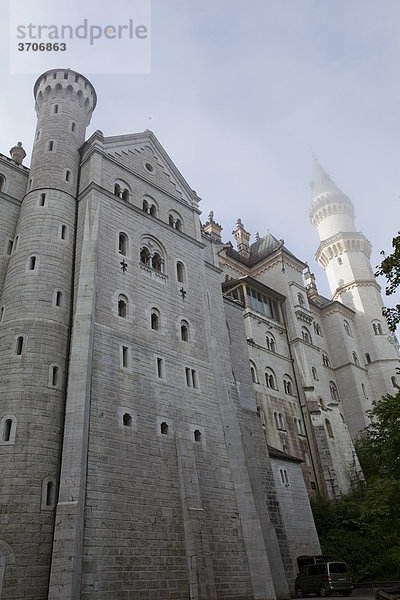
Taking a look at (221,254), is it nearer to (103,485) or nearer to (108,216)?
(108,216)

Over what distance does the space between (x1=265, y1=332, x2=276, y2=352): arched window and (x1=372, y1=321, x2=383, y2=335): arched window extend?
19643mm

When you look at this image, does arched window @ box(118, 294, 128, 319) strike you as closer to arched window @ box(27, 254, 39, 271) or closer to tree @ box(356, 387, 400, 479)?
arched window @ box(27, 254, 39, 271)

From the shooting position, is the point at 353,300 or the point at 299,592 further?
the point at 353,300

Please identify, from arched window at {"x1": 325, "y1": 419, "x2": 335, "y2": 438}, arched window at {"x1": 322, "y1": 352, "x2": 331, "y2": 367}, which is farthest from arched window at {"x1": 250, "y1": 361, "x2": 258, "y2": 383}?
arched window at {"x1": 322, "y1": 352, "x2": 331, "y2": 367}

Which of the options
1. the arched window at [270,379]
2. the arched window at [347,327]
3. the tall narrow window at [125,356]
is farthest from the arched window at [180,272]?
the arched window at [347,327]

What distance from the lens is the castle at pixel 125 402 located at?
1864 centimetres

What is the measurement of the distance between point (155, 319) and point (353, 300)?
41973mm

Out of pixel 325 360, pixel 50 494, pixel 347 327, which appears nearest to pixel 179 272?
pixel 50 494

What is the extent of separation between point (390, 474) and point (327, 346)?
33441 millimetres

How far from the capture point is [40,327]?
22766 mm

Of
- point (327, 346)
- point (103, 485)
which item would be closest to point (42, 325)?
point (103, 485)

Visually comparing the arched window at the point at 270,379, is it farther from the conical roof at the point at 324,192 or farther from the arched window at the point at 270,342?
the conical roof at the point at 324,192

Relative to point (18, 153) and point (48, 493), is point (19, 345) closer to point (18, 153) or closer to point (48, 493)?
point (48, 493)

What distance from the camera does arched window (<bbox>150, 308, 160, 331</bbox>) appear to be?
26.9 m
